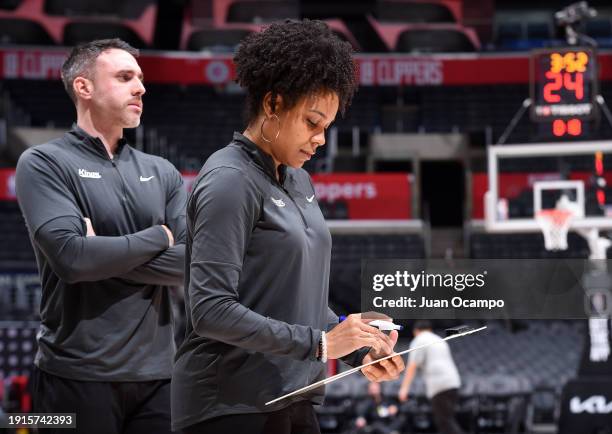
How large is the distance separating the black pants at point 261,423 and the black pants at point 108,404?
64 centimetres

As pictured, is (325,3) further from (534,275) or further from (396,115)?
(534,275)

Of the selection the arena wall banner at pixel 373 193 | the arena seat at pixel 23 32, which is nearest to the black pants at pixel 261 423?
the arena wall banner at pixel 373 193

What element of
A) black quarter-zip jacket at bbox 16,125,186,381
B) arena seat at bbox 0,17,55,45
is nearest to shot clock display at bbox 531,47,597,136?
black quarter-zip jacket at bbox 16,125,186,381

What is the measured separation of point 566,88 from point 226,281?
25.4 feet

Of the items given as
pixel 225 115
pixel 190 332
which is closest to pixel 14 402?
pixel 190 332

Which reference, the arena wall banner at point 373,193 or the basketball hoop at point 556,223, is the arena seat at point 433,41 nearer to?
the arena wall banner at point 373,193

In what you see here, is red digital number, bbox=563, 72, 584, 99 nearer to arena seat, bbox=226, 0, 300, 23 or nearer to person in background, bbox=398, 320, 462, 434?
person in background, bbox=398, 320, 462, 434

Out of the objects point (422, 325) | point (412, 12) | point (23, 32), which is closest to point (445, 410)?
point (422, 325)

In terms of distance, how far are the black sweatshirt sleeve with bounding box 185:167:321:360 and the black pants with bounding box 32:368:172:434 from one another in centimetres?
82

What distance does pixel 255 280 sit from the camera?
77.4 inches

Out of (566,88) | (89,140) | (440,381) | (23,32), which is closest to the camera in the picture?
(89,140)

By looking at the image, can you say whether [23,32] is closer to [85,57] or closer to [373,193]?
[373,193]

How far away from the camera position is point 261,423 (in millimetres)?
1974

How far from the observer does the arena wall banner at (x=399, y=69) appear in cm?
1864
